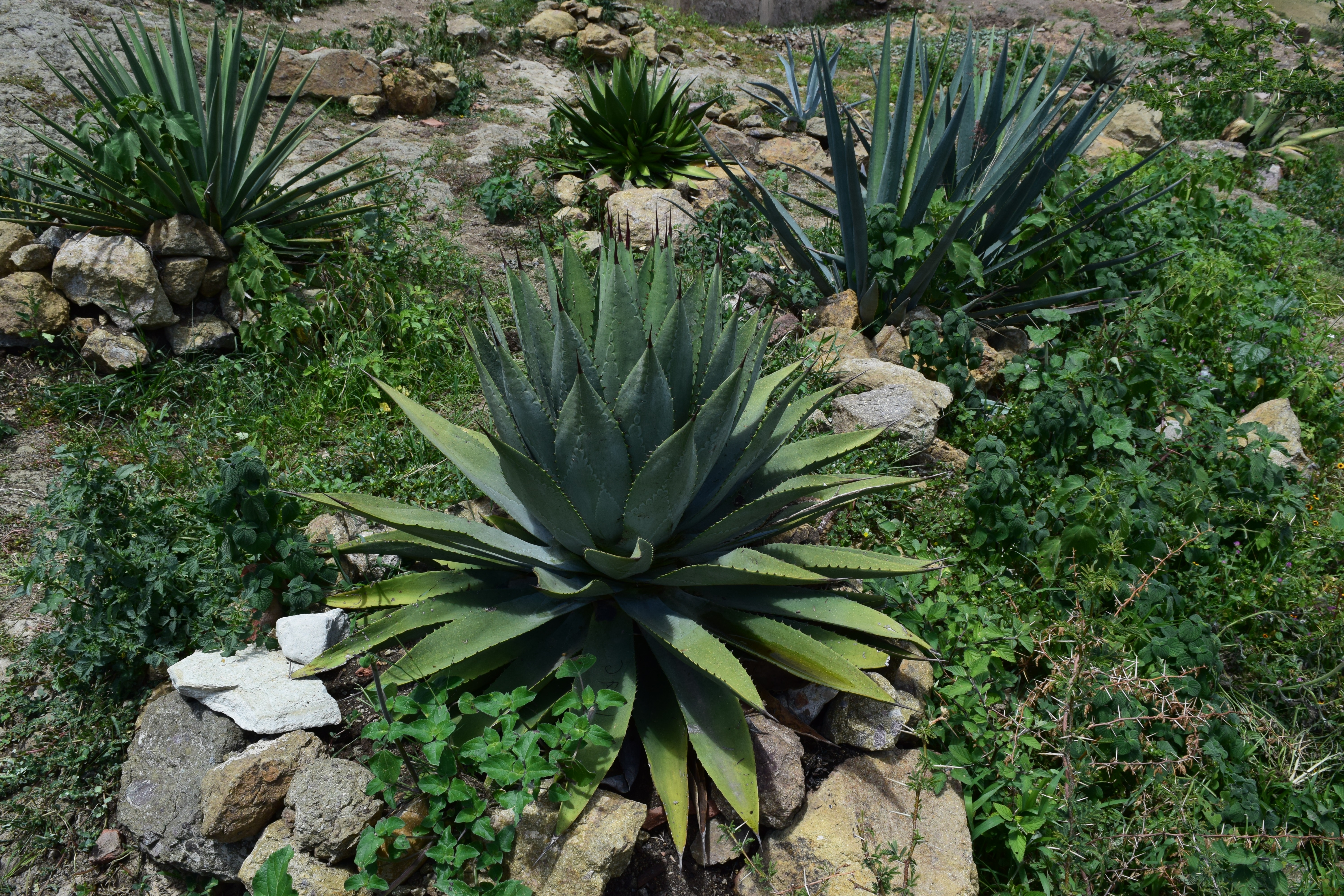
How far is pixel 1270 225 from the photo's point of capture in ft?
17.2

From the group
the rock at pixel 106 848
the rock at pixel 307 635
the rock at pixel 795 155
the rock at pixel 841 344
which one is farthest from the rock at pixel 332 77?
the rock at pixel 106 848

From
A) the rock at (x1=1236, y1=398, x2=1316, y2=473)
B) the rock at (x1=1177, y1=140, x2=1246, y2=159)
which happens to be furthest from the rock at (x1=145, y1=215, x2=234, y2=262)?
the rock at (x1=1177, y1=140, x2=1246, y2=159)

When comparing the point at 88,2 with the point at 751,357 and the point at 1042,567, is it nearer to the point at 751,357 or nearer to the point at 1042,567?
the point at 751,357

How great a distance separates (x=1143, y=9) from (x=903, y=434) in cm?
626

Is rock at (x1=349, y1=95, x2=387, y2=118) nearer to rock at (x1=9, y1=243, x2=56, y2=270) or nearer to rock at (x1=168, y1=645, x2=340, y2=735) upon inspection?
rock at (x1=9, y1=243, x2=56, y2=270)

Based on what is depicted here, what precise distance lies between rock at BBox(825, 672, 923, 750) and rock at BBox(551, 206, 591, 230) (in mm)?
3759

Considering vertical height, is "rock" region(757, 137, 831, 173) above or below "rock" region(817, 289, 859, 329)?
above

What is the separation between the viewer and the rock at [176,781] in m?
1.99

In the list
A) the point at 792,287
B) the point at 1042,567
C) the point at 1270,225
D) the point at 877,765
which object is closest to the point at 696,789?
the point at 877,765

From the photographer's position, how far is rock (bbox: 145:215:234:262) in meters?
3.76

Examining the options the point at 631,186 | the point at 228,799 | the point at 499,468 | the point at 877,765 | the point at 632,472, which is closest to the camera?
the point at 228,799

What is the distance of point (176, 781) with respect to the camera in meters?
2.06

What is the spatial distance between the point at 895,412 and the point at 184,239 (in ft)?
11.6

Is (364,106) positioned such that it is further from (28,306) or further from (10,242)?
(28,306)
